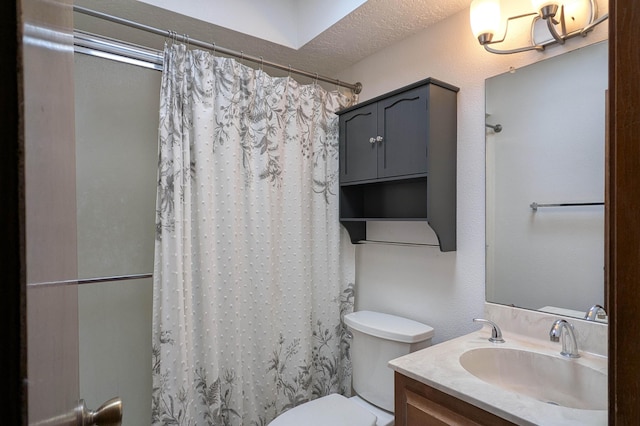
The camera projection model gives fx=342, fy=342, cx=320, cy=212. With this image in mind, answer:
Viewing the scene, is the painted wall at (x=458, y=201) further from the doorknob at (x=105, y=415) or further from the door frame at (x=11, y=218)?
the door frame at (x=11, y=218)

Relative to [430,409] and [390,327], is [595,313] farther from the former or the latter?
[390,327]

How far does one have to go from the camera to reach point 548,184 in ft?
4.24

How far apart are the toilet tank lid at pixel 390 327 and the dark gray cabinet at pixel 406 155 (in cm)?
40

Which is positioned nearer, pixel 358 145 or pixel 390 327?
pixel 390 327

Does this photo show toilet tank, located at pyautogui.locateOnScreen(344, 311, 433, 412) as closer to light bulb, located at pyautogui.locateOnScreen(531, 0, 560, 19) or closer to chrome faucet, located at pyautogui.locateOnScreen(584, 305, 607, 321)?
chrome faucet, located at pyautogui.locateOnScreen(584, 305, 607, 321)

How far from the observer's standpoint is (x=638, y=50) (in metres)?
0.43

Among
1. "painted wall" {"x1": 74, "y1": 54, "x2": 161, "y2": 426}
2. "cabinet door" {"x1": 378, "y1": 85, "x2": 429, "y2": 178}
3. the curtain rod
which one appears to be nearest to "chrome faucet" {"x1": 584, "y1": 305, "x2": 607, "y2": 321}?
"cabinet door" {"x1": 378, "y1": 85, "x2": 429, "y2": 178}

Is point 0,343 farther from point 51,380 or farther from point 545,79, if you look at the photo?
point 545,79

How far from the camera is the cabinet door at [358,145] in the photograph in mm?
1790

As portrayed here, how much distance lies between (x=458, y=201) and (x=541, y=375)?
754 millimetres

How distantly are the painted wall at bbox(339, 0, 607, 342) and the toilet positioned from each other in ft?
0.50

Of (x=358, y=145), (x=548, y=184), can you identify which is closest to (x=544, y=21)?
(x=548, y=184)

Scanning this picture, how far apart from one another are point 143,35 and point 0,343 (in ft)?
6.61

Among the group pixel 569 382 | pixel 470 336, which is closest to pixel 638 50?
pixel 569 382
